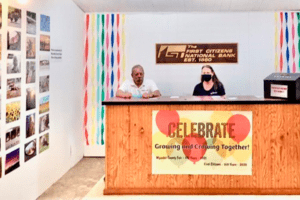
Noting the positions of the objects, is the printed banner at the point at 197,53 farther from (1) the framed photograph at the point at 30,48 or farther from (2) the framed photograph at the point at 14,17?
(2) the framed photograph at the point at 14,17

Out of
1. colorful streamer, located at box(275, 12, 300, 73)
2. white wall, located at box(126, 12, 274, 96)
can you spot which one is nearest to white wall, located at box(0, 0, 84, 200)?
white wall, located at box(126, 12, 274, 96)

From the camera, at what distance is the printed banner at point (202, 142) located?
4359 millimetres

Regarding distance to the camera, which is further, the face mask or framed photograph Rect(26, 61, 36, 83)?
the face mask

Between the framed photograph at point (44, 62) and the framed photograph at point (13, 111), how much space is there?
84 cm

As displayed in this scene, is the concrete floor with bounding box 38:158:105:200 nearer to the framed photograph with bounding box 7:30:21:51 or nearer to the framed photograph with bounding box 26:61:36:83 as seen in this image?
→ the framed photograph with bounding box 26:61:36:83

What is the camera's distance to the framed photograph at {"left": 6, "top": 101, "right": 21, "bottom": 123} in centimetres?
365

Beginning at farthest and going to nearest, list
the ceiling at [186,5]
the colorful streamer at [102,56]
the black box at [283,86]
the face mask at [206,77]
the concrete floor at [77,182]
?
the colorful streamer at [102,56], the ceiling at [186,5], the face mask at [206,77], the concrete floor at [77,182], the black box at [283,86]

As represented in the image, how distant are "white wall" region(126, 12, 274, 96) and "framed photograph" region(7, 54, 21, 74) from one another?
2948 mm

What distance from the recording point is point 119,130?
14.5ft

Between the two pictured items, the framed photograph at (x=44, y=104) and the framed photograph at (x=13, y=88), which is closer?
the framed photograph at (x=13, y=88)

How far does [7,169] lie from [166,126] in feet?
5.81

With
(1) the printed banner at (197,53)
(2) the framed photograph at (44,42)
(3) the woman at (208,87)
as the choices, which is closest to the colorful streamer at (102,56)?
(1) the printed banner at (197,53)

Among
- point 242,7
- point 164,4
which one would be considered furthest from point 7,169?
point 242,7

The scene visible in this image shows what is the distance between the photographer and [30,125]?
4.23m
